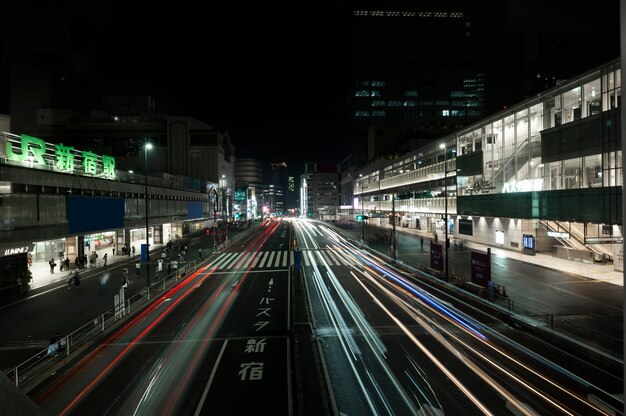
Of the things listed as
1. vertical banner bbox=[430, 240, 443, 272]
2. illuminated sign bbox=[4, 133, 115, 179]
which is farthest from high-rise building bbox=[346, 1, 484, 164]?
illuminated sign bbox=[4, 133, 115, 179]

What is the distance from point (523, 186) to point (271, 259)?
1099 inches

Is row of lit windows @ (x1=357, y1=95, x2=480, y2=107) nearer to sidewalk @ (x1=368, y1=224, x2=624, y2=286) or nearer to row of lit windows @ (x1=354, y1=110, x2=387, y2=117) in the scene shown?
row of lit windows @ (x1=354, y1=110, x2=387, y2=117)

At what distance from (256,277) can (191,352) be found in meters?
15.9

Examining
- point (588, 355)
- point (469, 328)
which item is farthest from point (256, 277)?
point (588, 355)

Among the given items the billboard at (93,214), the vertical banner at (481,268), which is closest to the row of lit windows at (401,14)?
the billboard at (93,214)

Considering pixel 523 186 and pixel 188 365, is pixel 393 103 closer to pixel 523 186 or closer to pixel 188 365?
pixel 523 186

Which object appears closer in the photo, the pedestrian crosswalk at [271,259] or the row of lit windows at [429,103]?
the pedestrian crosswalk at [271,259]

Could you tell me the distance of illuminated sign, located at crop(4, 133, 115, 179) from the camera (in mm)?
23125

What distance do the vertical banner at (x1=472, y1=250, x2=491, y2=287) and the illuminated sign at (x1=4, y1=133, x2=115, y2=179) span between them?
1226 inches

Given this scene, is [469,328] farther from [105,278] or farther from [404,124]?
[404,124]

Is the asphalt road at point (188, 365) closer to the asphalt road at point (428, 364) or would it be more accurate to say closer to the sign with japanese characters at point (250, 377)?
the sign with japanese characters at point (250, 377)

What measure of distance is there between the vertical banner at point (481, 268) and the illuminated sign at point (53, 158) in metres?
31.2

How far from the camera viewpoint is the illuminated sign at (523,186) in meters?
32.4

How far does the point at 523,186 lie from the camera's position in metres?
34.7
